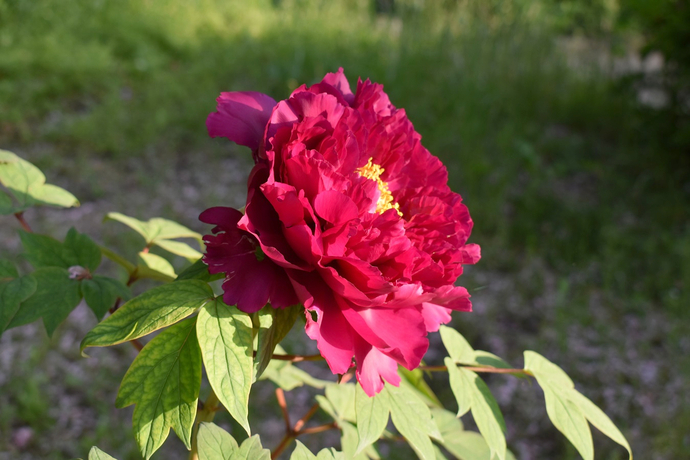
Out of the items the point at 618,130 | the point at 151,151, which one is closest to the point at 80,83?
the point at 151,151

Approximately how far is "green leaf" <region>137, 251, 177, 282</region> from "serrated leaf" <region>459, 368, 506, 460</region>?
0.47 meters

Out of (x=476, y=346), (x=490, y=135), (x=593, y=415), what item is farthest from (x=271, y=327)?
(x=490, y=135)

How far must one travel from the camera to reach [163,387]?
64 centimetres

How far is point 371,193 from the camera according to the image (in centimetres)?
67

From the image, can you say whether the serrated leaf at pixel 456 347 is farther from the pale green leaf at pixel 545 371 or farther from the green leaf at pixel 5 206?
the green leaf at pixel 5 206

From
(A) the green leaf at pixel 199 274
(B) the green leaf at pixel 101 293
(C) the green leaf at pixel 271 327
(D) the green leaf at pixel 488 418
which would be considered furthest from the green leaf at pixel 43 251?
(D) the green leaf at pixel 488 418

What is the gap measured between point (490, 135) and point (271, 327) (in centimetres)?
431

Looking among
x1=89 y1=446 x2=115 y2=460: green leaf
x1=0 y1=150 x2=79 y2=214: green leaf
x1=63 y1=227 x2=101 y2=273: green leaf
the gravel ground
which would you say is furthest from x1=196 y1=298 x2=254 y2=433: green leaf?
the gravel ground

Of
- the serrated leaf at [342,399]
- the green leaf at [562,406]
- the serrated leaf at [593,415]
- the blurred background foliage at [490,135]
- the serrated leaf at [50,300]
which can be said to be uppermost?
the serrated leaf at [50,300]

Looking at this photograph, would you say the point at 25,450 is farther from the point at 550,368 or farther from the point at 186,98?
the point at 186,98

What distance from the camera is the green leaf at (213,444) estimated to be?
2.16 ft

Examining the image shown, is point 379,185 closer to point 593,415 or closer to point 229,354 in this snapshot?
point 229,354

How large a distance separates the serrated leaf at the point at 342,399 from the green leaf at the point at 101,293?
1.53 ft

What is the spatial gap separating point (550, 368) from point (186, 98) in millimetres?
4198
